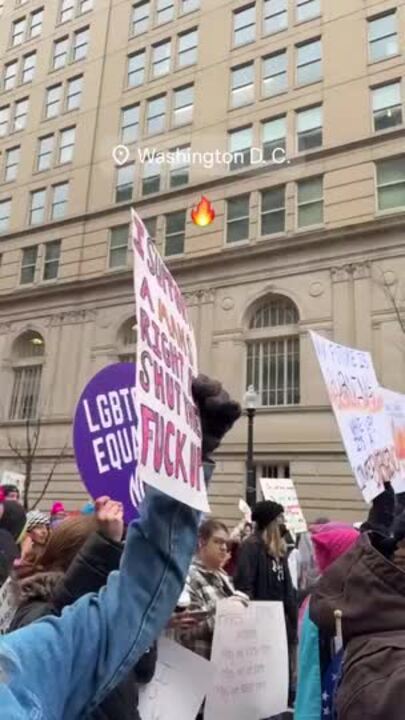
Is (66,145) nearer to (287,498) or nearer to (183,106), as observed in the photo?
(183,106)

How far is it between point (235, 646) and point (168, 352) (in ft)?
6.80

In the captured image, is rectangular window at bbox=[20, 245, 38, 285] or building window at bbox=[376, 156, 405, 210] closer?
building window at bbox=[376, 156, 405, 210]

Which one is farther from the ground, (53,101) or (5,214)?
(53,101)

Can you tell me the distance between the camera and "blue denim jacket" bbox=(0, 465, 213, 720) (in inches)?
44.9

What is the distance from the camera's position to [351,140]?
849 inches

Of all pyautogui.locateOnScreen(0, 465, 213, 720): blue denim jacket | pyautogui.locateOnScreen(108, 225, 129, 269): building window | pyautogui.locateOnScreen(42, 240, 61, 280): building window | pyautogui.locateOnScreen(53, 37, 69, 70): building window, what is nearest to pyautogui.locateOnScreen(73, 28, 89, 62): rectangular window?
pyautogui.locateOnScreen(53, 37, 69, 70): building window

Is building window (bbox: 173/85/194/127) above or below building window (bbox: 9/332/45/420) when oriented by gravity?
above

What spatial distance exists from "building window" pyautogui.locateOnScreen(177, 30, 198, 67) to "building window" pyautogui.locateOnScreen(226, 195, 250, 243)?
8106mm

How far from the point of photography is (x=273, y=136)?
2364cm

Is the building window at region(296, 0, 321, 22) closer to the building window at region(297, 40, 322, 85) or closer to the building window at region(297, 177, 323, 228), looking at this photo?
the building window at region(297, 40, 322, 85)

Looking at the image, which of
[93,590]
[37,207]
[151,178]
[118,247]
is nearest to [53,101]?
[37,207]

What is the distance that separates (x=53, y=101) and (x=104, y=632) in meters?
34.0

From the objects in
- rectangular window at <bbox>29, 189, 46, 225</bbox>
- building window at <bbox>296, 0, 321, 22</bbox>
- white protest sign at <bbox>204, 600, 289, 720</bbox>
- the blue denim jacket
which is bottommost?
white protest sign at <bbox>204, 600, 289, 720</bbox>

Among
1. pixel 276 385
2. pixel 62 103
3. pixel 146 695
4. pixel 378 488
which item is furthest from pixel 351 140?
pixel 146 695
